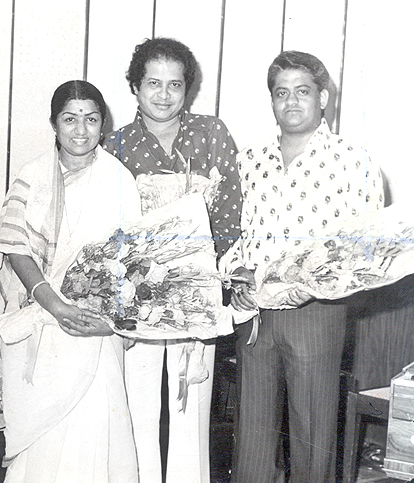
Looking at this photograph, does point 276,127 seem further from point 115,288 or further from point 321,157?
point 115,288

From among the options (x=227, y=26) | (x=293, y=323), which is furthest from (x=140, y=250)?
(x=227, y=26)

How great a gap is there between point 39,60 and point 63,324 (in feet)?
2.67

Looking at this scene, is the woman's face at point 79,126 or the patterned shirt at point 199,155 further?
the patterned shirt at point 199,155

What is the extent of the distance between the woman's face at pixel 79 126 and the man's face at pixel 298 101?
53cm

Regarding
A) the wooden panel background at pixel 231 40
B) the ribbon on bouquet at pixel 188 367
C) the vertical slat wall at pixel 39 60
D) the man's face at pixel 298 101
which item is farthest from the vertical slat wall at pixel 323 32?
the ribbon on bouquet at pixel 188 367

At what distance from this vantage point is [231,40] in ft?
6.98

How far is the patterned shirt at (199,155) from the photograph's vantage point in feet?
6.56

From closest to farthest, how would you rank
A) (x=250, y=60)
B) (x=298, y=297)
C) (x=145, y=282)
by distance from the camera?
(x=145, y=282) → (x=298, y=297) → (x=250, y=60)

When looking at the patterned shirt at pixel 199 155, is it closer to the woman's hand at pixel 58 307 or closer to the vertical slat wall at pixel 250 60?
the vertical slat wall at pixel 250 60

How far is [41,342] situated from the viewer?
1.92m

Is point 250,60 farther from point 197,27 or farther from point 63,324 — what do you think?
point 63,324

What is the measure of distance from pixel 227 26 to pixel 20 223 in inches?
35.0

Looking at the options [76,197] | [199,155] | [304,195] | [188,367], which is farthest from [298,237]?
[76,197]

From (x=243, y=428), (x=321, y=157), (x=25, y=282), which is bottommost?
(x=243, y=428)
